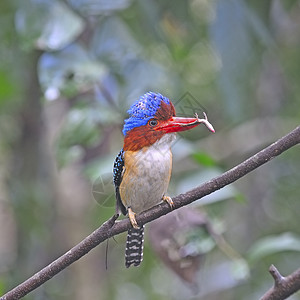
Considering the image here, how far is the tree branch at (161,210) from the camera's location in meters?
1.27

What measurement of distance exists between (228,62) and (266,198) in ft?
8.13

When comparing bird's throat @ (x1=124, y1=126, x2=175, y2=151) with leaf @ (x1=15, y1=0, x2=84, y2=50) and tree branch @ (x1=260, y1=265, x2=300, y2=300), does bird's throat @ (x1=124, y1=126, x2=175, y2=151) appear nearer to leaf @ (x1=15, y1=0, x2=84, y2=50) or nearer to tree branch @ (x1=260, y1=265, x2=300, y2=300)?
tree branch @ (x1=260, y1=265, x2=300, y2=300)

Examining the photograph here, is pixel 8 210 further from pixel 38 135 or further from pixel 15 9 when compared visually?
pixel 15 9

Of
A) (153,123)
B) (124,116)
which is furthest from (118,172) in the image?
(124,116)

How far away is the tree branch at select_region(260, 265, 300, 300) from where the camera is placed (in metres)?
1.30

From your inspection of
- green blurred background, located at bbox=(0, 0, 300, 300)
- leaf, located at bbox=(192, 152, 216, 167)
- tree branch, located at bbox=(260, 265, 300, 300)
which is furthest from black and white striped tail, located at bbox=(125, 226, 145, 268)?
tree branch, located at bbox=(260, 265, 300, 300)

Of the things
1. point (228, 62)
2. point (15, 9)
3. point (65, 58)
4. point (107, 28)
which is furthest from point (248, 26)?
point (15, 9)

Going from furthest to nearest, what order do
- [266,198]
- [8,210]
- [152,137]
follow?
[266,198] → [8,210] → [152,137]

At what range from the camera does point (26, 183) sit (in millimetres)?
3688

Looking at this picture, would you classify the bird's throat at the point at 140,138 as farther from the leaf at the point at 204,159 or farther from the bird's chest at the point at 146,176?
the leaf at the point at 204,159

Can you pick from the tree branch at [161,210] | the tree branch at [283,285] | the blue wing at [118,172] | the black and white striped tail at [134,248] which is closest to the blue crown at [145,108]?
the tree branch at [161,210]

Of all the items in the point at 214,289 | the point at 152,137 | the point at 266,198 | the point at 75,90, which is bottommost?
the point at 266,198

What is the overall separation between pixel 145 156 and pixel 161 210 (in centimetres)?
33

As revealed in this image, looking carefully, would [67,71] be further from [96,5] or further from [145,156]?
[145,156]
